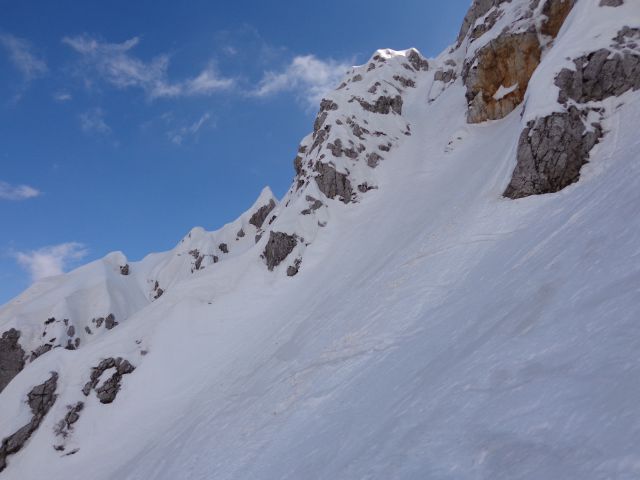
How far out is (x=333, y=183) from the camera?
133 ft

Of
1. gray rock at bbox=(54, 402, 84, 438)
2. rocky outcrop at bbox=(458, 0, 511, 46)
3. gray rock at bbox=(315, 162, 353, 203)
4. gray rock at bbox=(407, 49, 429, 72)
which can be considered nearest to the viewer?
gray rock at bbox=(54, 402, 84, 438)

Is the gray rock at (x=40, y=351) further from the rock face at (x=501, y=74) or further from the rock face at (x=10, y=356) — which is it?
the rock face at (x=501, y=74)

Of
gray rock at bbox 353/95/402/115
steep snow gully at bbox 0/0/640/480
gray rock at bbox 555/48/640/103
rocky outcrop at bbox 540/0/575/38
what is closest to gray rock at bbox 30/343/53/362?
steep snow gully at bbox 0/0/640/480

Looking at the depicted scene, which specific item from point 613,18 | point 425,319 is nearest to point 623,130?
point 613,18

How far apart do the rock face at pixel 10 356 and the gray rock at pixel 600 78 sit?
56937mm

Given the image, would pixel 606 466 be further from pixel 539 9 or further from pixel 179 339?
pixel 539 9

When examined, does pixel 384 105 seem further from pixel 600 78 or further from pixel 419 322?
pixel 419 322

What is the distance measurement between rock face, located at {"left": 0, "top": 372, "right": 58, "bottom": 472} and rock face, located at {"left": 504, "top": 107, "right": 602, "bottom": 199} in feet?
110

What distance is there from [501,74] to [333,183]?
1839 cm

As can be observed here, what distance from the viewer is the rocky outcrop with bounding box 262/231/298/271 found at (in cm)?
3459

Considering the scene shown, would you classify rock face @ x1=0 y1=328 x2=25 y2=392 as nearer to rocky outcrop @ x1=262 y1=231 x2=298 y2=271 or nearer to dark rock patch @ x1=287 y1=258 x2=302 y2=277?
rocky outcrop @ x1=262 y1=231 x2=298 y2=271

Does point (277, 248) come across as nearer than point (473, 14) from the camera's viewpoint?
Yes

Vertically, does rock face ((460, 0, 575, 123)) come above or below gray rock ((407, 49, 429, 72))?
below

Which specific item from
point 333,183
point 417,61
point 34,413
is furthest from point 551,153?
point 417,61
